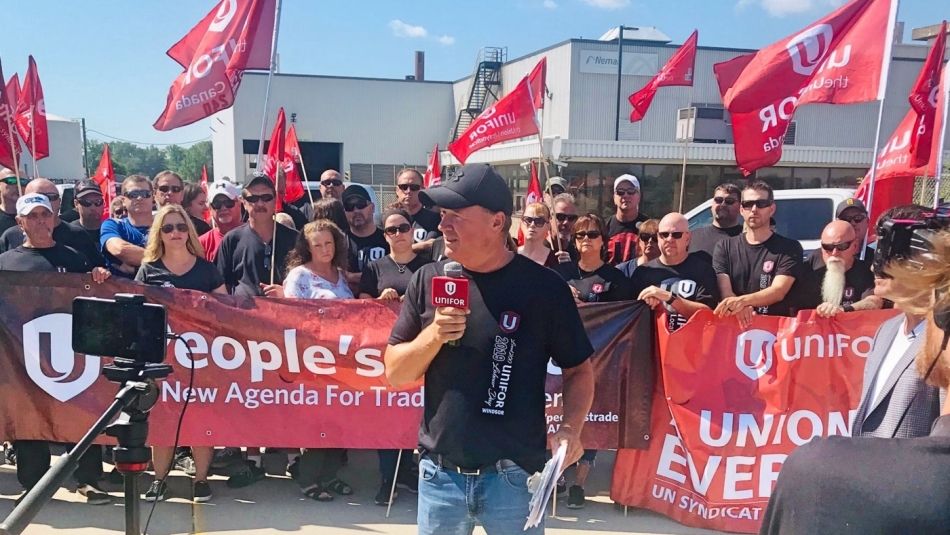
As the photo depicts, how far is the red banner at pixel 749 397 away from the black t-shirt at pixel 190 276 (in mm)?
A: 3009

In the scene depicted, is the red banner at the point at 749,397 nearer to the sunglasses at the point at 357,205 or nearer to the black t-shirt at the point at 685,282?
the black t-shirt at the point at 685,282

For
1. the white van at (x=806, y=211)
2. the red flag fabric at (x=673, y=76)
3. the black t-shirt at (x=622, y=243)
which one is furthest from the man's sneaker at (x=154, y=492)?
the white van at (x=806, y=211)

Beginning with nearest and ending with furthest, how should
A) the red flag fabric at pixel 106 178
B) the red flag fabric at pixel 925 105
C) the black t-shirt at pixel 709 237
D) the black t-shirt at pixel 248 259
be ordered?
the black t-shirt at pixel 248 259, the black t-shirt at pixel 709 237, the red flag fabric at pixel 925 105, the red flag fabric at pixel 106 178

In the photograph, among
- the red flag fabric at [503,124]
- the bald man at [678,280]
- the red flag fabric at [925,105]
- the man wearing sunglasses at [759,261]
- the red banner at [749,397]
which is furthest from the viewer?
the red flag fabric at [503,124]

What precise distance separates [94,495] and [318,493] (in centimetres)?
140

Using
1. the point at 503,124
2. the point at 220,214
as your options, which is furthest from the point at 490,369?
the point at 503,124

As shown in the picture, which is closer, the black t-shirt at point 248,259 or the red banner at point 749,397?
the red banner at point 749,397

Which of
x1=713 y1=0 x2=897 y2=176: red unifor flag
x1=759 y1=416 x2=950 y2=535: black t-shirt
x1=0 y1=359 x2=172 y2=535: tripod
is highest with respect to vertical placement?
x1=713 y1=0 x2=897 y2=176: red unifor flag

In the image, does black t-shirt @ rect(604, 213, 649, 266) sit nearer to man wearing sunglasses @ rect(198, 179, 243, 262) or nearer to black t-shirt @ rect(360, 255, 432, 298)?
black t-shirt @ rect(360, 255, 432, 298)

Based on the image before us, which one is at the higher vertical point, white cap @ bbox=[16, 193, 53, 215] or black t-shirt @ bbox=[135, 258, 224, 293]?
white cap @ bbox=[16, 193, 53, 215]

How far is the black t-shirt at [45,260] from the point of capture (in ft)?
14.9

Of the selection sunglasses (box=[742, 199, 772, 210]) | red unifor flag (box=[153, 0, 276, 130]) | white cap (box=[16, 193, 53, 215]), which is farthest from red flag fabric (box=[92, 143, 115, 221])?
sunglasses (box=[742, 199, 772, 210])

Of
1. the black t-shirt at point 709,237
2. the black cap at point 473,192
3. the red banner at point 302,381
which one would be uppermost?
the black cap at point 473,192

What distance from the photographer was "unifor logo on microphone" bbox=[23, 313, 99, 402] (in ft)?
14.5
